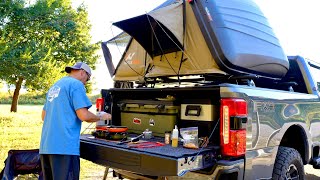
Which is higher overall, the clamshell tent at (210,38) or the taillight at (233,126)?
the clamshell tent at (210,38)

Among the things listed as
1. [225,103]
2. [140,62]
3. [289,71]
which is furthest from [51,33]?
[225,103]

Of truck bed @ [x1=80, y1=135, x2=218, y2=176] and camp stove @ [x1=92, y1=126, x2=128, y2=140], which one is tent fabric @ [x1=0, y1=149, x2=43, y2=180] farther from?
truck bed @ [x1=80, y1=135, x2=218, y2=176]

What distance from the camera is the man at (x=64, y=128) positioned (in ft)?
11.5

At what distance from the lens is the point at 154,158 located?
298 centimetres

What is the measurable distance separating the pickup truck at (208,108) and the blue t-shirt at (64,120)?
0.27 metres

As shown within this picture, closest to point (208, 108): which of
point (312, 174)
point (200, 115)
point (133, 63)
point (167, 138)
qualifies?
point (200, 115)

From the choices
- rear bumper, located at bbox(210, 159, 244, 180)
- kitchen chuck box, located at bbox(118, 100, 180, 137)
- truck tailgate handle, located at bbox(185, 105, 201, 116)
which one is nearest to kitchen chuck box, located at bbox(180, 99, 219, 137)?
truck tailgate handle, located at bbox(185, 105, 201, 116)

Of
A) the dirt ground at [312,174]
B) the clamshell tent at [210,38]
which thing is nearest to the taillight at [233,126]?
the clamshell tent at [210,38]

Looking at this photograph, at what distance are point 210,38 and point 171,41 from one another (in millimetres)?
742

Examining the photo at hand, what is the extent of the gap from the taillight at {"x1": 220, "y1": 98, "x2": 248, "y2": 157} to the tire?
0.83 m

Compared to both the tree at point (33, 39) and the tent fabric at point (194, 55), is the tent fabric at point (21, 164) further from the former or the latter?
the tree at point (33, 39)

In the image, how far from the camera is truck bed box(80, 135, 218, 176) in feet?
9.36

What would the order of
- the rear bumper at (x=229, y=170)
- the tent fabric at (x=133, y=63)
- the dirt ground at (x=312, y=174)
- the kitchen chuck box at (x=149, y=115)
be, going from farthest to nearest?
1. the dirt ground at (x=312, y=174)
2. the tent fabric at (x=133, y=63)
3. the kitchen chuck box at (x=149, y=115)
4. the rear bumper at (x=229, y=170)

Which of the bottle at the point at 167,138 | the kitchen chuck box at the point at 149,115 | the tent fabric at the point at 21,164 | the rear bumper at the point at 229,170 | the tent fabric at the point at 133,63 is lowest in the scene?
the tent fabric at the point at 21,164
